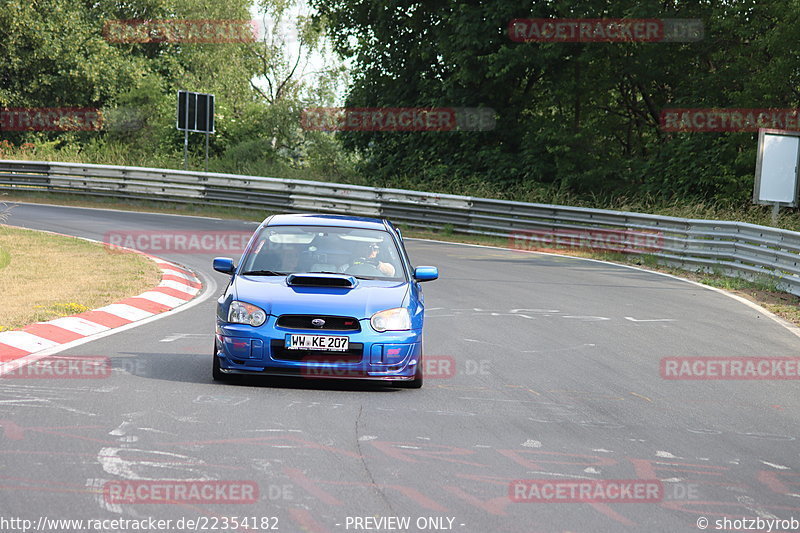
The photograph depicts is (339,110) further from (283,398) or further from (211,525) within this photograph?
(211,525)

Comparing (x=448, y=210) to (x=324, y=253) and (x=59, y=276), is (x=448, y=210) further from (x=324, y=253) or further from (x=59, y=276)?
(x=324, y=253)

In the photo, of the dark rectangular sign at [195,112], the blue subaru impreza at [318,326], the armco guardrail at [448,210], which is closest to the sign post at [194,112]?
the dark rectangular sign at [195,112]

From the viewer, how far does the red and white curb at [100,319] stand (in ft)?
33.5

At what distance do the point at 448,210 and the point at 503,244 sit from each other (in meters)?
2.51

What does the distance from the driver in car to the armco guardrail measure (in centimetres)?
941

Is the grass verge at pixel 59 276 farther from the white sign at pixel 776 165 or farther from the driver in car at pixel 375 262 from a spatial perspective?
the white sign at pixel 776 165

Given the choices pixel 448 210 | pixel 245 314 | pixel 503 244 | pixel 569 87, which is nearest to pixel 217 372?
pixel 245 314

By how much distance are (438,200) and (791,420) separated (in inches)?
798

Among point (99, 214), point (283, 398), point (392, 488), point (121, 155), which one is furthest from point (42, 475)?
point (121, 155)

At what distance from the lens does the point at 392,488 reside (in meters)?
5.80

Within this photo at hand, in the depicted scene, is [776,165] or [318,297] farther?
[776,165]

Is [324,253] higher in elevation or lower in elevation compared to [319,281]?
higher

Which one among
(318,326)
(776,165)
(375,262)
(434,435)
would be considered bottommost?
(434,435)

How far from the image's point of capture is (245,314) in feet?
28.2
